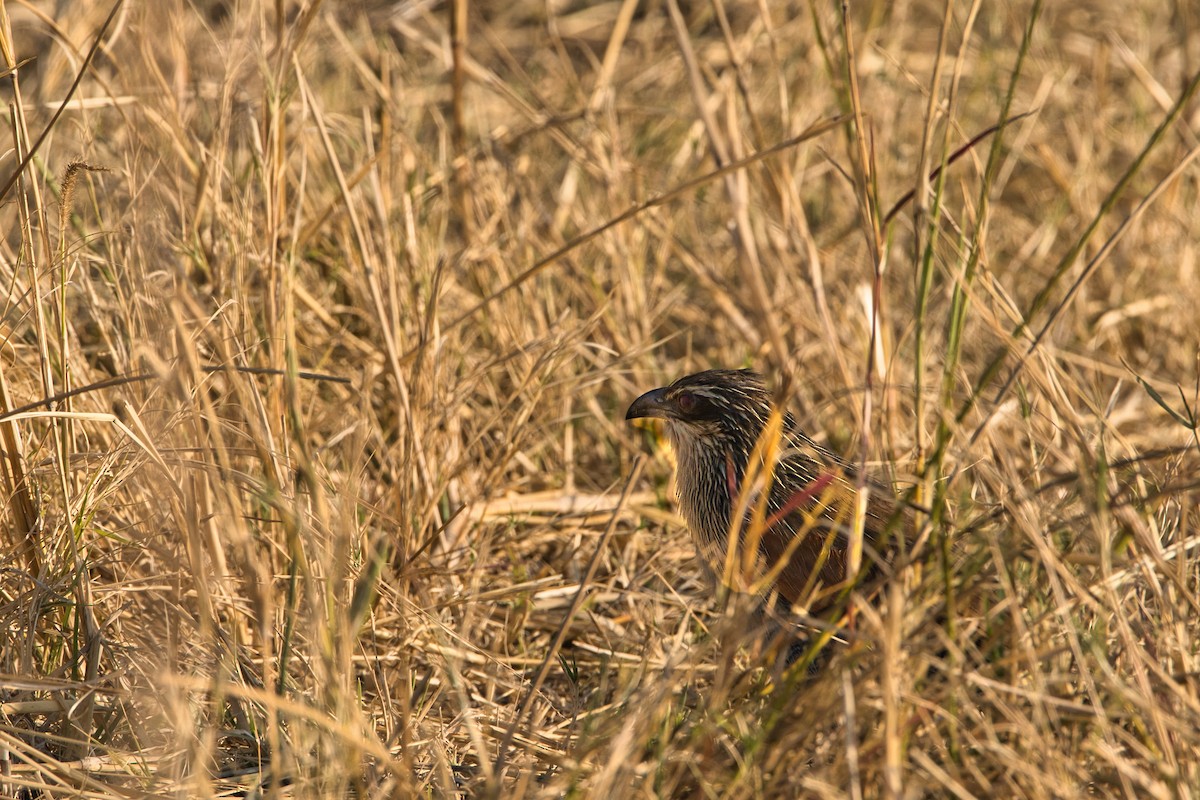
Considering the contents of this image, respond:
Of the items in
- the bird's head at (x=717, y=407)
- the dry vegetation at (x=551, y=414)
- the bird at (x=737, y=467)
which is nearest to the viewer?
the dry vegetation at (x=551, y=414)

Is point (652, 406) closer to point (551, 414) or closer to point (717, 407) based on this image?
point (717, 407)

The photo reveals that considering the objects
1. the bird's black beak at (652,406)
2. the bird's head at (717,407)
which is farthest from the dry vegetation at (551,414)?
the bird's black beak at (652,406)

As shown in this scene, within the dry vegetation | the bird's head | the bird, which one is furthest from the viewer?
the bird's head

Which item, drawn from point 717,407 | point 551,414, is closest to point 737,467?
point 717,407

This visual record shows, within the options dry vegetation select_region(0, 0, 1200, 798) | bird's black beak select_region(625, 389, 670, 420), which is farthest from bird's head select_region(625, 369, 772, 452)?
dry vegetation select_region(0, 0, 1200, 798)

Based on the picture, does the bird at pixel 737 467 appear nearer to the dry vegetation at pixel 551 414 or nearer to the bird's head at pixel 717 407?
the bird's head at pixel 717 407

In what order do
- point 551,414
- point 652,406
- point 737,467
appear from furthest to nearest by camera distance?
point 551,414
point 652,406
point 737,467

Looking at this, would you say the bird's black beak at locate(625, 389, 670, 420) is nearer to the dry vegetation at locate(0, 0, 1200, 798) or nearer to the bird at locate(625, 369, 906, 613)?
the bird at locate(625, 369, 906, 613)

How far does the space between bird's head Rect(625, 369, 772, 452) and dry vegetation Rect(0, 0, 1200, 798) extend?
0.14 meters

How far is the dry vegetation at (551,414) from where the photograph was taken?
239 cm

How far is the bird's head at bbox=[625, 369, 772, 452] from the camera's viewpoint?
358 centimetres

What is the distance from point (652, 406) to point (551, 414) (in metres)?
0.68

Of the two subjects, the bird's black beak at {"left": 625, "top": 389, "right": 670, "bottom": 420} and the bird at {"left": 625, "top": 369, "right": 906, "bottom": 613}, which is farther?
the bird's black beak at {"left": 625, "top": 389, "right": 670, "bottom": 420}

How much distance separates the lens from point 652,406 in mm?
3684
